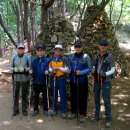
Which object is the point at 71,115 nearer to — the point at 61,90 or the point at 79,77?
the point at 61,90

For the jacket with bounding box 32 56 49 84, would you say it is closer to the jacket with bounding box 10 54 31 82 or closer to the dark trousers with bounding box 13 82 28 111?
the jacket with bounding box 10 54 31 82

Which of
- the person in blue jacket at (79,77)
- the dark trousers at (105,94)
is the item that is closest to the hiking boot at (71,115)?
the person in blue jacket at (79,77)

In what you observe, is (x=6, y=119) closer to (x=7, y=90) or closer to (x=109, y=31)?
(x=7, y=90)

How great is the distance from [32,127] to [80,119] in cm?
134

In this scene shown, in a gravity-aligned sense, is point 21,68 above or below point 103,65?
below

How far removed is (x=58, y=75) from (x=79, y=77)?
69 centimetres

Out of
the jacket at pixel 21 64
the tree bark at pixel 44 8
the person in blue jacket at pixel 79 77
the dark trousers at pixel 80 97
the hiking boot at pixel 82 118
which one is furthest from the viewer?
the tree bark at pixel 44 8

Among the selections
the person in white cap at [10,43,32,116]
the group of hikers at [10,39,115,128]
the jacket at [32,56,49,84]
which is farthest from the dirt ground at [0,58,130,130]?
the jacket at [32,56,49,84]

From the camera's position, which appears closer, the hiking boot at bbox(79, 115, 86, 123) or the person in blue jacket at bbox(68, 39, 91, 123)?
the person in blue jacket at bbox(68, 39, 91, 123)

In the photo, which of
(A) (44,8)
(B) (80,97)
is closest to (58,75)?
(B) (80,97)

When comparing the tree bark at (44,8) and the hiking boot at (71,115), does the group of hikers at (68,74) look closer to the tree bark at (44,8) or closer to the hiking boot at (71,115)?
the hiking boot at (71,115)

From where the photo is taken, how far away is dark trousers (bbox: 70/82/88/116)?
819 centimetres

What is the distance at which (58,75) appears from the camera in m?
8.48

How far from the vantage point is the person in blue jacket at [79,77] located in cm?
798
